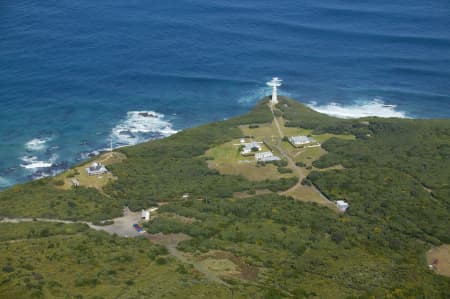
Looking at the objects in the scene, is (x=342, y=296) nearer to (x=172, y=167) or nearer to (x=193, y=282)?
(x=193, y=282)

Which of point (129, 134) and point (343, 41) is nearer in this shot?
point (129, 134)

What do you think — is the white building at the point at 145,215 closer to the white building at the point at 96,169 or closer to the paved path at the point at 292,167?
the white building at the point at 96,169

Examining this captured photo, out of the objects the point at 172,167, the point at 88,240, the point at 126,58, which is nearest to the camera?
the point at 88,240

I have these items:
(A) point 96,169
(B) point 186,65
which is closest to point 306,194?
(A) point 96,169

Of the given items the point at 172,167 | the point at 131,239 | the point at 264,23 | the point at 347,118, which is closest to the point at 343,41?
the point at 264,23

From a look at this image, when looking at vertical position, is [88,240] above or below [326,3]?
below

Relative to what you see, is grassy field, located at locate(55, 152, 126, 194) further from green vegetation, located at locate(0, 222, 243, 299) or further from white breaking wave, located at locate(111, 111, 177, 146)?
white breaking wave, located at locate(111, 111, 177, 146)

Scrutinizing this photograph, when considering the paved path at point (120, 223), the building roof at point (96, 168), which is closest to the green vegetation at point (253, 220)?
the paved path at point (120, 223)
